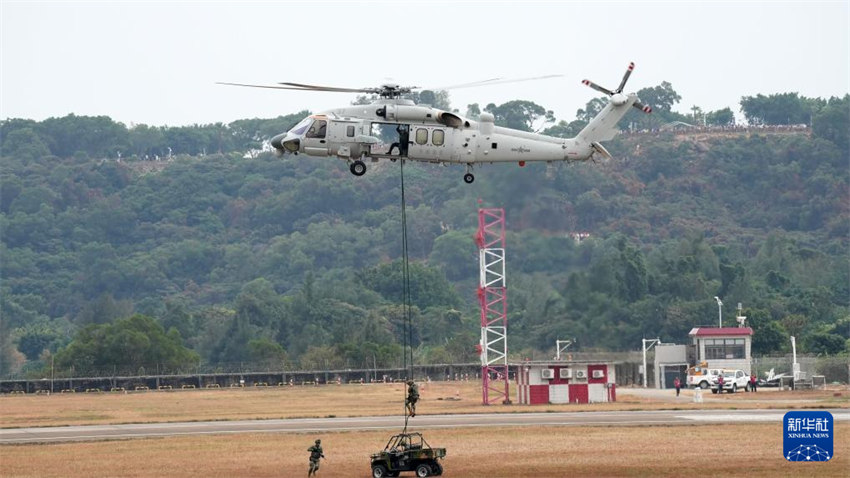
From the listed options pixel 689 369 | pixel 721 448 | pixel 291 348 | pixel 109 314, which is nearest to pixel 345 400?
pixel 689 369

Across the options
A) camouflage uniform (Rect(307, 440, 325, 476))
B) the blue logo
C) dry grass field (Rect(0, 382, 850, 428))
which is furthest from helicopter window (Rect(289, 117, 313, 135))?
dry grass field (Rect(0, 382, 850, 428))

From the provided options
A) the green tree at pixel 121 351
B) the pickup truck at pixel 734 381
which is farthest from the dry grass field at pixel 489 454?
the green tree at pixel 121 351

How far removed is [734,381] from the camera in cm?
10325

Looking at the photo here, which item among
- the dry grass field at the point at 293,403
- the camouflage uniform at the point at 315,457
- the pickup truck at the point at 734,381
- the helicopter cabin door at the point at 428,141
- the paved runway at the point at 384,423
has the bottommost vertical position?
the camouflage uniform at the point at 315,457

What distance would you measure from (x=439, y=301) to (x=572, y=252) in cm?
6978

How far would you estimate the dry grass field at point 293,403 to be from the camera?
3420 inches

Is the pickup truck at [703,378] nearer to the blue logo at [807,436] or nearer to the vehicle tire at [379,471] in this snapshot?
the blue logo at [807,436]

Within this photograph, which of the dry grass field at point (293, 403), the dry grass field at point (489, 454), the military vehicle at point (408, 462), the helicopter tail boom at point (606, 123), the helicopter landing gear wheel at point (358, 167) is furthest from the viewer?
the dry grass field at point (293, 403)

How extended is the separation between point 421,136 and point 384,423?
966 inches

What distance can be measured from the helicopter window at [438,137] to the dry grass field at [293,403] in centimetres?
3132

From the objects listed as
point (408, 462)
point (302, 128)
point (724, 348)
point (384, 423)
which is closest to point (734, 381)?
point (724, 348)

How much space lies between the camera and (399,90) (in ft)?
190

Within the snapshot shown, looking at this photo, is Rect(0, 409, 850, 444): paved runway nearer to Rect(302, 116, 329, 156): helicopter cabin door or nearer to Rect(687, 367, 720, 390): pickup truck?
Rect(302, 116, 329, 156): helicopter cabin door

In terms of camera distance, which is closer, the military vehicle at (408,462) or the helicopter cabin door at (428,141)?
the military vehicle at (408,462)
